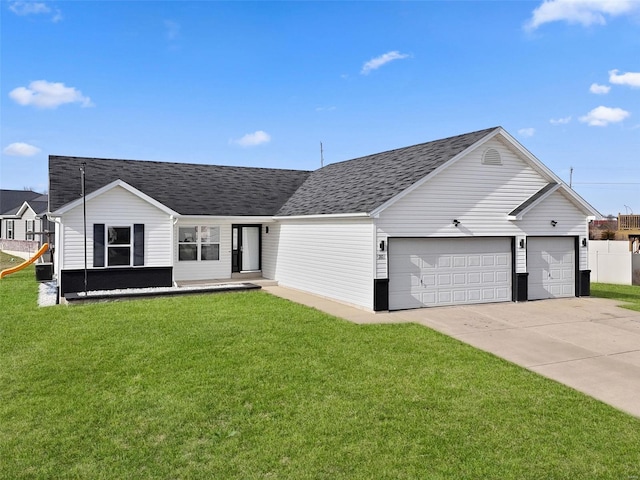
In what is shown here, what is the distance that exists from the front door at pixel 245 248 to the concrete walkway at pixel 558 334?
15.3ft

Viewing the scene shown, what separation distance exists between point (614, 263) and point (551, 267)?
894cm

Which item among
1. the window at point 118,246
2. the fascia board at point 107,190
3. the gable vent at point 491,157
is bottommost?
the window at point 118,246

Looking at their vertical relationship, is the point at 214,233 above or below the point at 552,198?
below

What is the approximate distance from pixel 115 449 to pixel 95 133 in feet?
79.2

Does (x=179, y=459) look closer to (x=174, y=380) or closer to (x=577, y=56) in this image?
(x=174, y=380)

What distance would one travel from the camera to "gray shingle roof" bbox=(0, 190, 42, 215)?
4499cm

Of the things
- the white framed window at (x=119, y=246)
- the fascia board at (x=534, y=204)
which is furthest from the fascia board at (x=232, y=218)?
the fascia board at (x=534, y=204)

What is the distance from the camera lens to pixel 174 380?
22.6 ft

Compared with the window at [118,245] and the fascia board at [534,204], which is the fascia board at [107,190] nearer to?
the window at [118,245]

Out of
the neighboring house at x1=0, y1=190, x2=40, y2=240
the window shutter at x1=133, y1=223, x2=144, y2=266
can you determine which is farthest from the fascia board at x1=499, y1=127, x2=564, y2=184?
the neighboring house at x1=0, y1=190, x2=40, y2=240

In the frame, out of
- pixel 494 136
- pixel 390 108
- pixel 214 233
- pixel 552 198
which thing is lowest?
pixel 214 233

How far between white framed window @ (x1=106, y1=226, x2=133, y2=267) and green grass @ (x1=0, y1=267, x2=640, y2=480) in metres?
6.02

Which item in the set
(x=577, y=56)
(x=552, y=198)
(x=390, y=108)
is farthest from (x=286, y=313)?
(x=390, y=108)

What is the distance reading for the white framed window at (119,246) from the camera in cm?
1555
